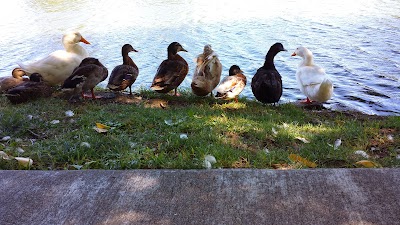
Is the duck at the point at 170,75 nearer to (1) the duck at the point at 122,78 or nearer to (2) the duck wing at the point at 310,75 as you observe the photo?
(1) the duck at the point at 122,78

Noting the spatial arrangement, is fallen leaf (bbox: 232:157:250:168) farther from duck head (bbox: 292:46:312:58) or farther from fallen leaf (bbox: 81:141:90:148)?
duck head (bbox: 292:46:312:58)

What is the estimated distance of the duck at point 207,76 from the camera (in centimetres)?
783

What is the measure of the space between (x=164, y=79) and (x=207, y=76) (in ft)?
2.50

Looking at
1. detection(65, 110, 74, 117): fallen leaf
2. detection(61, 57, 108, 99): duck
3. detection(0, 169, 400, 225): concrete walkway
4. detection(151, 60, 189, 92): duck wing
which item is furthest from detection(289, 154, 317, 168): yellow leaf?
detection(61, 57, 108, 99): duck

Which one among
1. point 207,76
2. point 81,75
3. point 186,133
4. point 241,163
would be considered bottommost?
point 207,76

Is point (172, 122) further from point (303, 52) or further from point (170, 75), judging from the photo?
point (303, 52)

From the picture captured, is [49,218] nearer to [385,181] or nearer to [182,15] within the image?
[385,181]

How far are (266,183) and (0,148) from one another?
2.80m

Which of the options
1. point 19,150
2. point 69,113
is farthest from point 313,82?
point 19,150

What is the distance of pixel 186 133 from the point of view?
5.26 metres

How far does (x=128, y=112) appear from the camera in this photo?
629 centimetres

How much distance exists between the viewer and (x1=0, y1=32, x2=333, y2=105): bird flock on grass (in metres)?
7.24

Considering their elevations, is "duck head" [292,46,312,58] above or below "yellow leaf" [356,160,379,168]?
below

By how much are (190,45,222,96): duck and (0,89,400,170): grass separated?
79 centimetres
